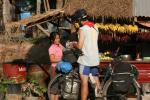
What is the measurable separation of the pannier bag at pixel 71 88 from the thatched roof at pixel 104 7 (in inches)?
81.2

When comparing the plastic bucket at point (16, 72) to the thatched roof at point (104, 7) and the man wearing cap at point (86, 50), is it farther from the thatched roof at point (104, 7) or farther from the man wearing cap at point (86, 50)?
the man wearing cap at point (86, 50)

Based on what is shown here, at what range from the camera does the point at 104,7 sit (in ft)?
43.1

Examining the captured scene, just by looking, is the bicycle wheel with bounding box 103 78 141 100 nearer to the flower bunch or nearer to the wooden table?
the wooden table

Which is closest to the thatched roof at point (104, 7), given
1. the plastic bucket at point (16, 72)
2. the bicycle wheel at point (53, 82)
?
the bicycle wheel at point (53, 82)

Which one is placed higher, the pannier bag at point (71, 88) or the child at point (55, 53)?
the child at point (55, 53)

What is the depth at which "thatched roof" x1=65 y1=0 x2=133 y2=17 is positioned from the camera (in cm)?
1305

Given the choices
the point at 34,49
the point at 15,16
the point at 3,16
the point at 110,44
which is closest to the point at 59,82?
the point at 110,44

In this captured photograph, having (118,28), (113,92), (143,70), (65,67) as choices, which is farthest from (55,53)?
(143,70)

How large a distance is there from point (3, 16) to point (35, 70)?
1151 cm

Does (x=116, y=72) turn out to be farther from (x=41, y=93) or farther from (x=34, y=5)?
(x=34, y=5)

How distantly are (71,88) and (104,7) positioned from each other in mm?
2603

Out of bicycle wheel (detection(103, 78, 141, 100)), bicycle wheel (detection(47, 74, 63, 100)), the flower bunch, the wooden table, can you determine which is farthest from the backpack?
the flower bunch

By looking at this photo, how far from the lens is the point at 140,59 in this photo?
13930 millimetres

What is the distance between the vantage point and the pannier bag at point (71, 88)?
467 inches
